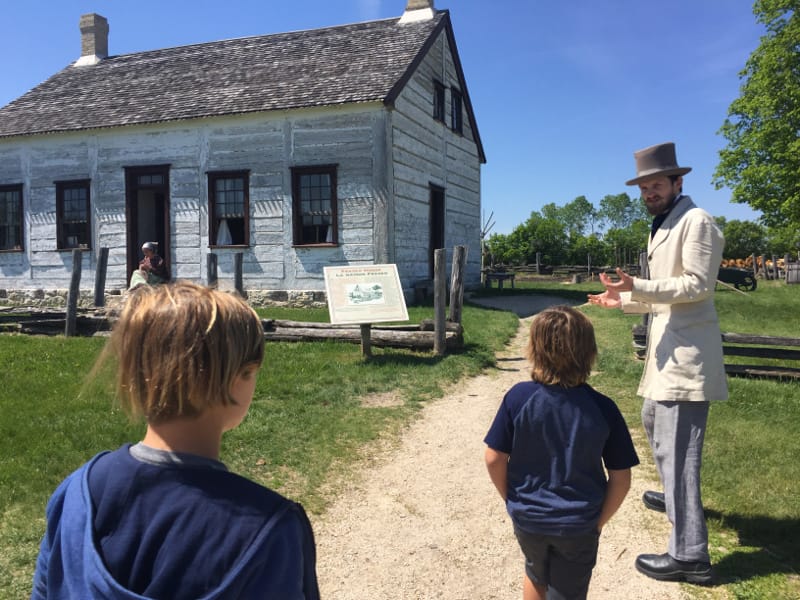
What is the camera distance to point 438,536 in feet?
13.9

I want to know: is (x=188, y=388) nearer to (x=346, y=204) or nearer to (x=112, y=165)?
(x=346, y=204)

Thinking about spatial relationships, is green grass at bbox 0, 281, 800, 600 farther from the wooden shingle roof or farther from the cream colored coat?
the wooden shingle roof

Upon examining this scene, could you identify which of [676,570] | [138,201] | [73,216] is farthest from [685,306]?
[73,216]

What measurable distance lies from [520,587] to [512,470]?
51.3 inches

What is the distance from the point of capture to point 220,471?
1.35 meters

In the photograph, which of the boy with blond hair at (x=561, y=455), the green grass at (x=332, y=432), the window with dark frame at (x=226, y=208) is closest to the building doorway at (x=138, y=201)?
the window with dark frame at (x=226, y=208)

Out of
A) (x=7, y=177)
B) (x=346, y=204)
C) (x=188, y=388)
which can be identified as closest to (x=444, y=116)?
(x=346, y=204)

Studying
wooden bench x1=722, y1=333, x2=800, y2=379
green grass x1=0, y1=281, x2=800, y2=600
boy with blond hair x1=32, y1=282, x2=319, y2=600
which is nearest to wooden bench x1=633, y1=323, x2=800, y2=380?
wooden bench x1=722, y1=333, x2=800, y2=379

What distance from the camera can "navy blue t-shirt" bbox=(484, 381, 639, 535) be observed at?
2568mm

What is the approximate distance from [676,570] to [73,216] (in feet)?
62.6

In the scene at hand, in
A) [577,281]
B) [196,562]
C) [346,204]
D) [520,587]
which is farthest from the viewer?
[577,281]

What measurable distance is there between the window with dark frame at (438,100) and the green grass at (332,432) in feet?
34.7

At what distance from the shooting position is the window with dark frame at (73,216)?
18344 millimetres

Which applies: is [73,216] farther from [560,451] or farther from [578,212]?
[578,212]
